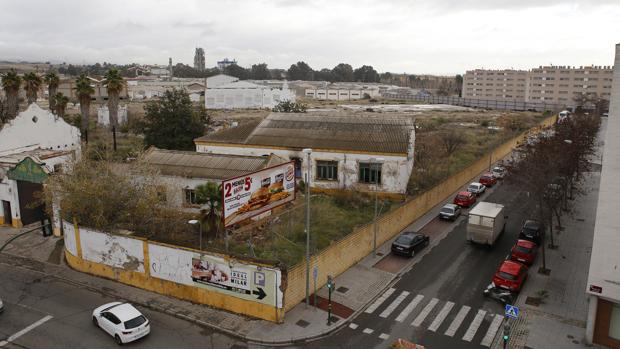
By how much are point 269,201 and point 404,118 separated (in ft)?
63.6

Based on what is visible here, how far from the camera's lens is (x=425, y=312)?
22469mm

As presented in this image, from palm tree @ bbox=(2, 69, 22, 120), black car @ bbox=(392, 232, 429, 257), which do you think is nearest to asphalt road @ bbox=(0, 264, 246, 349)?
black car @ bbox=(392, 232, 429, 257)

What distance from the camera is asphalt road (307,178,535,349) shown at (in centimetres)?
2019

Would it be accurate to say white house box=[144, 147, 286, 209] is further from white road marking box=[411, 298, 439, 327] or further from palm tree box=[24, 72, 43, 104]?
palm tree box=[24, 72, 43, 104]

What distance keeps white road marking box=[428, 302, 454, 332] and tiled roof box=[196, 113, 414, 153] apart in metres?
15.9

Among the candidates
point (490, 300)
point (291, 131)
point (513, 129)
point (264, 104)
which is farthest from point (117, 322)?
point (264, 104)

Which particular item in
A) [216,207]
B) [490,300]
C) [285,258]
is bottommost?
[490,300]

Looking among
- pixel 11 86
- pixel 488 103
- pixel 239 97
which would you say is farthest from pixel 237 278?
pixel 488 103

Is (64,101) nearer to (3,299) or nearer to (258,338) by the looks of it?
(3,299)

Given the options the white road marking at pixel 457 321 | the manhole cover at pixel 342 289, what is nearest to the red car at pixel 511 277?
the white road marking at pixel 457 321

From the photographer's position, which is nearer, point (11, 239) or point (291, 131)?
point (11, 239)

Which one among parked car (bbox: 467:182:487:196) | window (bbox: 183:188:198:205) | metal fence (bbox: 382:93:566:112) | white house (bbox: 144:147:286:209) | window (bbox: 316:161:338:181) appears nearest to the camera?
white house (bbox: 144:147:286:209)

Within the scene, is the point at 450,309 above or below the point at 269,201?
below

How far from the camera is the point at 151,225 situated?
2575cm
